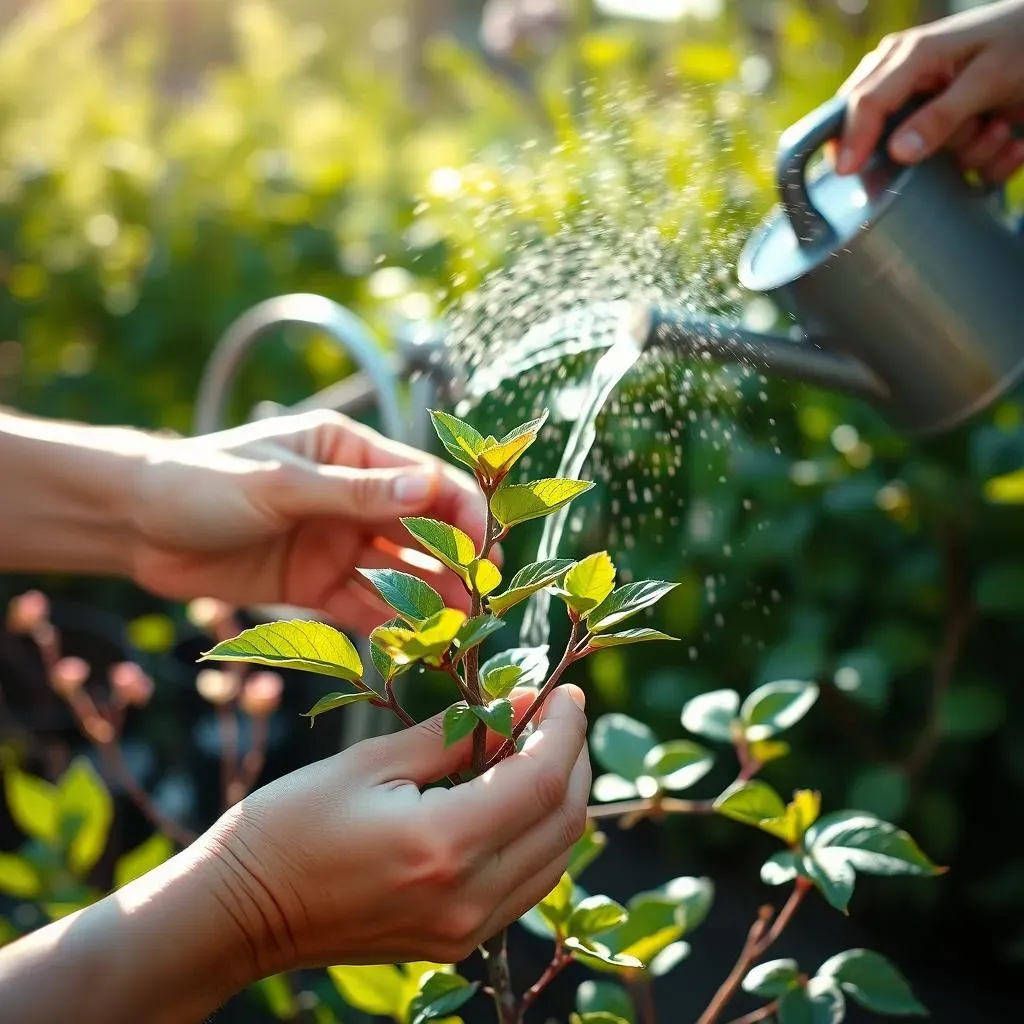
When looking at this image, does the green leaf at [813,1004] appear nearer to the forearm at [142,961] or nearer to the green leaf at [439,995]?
the green leaf at [439,995]

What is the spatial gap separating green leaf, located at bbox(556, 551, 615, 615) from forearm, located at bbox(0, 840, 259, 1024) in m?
0.24

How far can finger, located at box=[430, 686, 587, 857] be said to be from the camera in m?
0.59

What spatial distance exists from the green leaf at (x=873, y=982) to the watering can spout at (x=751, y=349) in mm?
438

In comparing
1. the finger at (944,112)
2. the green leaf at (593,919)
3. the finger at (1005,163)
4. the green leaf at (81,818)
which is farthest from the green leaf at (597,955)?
the finger at (1005,163)

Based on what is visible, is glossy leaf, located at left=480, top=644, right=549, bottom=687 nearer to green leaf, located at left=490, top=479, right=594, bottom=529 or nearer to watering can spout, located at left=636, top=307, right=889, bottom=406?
green leaf, located at left=490, top=479, right=594, bottom=529

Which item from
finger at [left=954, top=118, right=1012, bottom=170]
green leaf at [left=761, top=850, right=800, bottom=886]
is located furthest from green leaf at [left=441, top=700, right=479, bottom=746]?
finger at [left=954, top=118, right=1012, bottom=170]

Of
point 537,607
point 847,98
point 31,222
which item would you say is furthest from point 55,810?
point 31,222

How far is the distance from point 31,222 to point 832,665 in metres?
2.08

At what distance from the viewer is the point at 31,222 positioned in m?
2.69

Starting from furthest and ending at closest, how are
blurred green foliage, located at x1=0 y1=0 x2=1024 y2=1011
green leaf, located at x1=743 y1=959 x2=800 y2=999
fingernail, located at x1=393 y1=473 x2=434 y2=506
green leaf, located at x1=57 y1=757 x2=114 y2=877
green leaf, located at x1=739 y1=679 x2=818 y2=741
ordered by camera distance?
1. blurred green foliage, located at x1=0 y1=0 x2=1024 y2=1011
2. green leaf, located at x1=57 y1=757 x2=114 y2=877
3. fingernail, located at x1=393 y1=473 x2=434 y2=506
4. green leaf, located at x1=739 y1=679 x2=818 y2=741
5. green leaf, located at x1=743 y1=959 x2=800 y2=999

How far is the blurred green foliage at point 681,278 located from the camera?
4.11 feet

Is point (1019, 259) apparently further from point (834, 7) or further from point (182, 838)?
point (834, 7)

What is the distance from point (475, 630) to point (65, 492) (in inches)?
29.2

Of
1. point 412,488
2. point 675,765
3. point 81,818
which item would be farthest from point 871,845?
point 81,818
